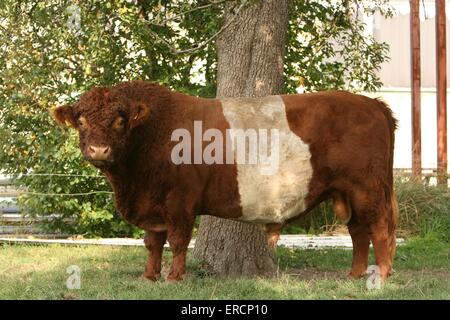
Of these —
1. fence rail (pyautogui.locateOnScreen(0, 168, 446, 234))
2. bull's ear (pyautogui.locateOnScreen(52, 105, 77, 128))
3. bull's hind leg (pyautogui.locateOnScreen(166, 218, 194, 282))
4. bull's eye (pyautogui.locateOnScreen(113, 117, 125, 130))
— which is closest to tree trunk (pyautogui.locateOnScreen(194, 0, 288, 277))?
bull's hind leg (pyautogui.locateOnScreen(166, 218, 194, 282))

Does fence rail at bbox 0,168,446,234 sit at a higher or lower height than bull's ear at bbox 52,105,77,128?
lower

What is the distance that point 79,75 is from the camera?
1181 centimetres

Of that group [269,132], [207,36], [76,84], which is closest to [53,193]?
[76,84]

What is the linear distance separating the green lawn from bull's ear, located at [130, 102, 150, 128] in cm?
140

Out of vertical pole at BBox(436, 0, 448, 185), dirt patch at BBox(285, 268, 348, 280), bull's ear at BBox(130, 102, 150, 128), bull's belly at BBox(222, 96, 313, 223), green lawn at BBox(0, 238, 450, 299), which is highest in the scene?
vertical pole at BBox(436, 0, 448, 185)

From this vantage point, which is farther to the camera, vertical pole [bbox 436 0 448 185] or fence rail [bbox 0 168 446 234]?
vertical pole [bbox 436 0 448 185]

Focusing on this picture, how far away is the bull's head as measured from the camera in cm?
720

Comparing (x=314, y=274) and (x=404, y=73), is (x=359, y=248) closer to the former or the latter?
(x=314, y=274)

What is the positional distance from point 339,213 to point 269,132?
103 cm

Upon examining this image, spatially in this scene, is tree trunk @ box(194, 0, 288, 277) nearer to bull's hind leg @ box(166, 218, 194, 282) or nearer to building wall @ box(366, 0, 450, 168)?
bull's hind leg @ box(166, 218, 194, 282)

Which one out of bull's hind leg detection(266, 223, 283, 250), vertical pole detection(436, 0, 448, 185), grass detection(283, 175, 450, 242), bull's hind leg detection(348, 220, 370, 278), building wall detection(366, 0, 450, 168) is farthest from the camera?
building wall detection(366, 0, 450, 168)

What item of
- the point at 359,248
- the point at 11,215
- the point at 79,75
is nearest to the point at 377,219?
the point at 359,248

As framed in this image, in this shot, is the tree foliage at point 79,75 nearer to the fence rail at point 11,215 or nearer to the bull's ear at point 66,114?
the fence rail at point 11,215

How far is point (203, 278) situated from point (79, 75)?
4701mm
